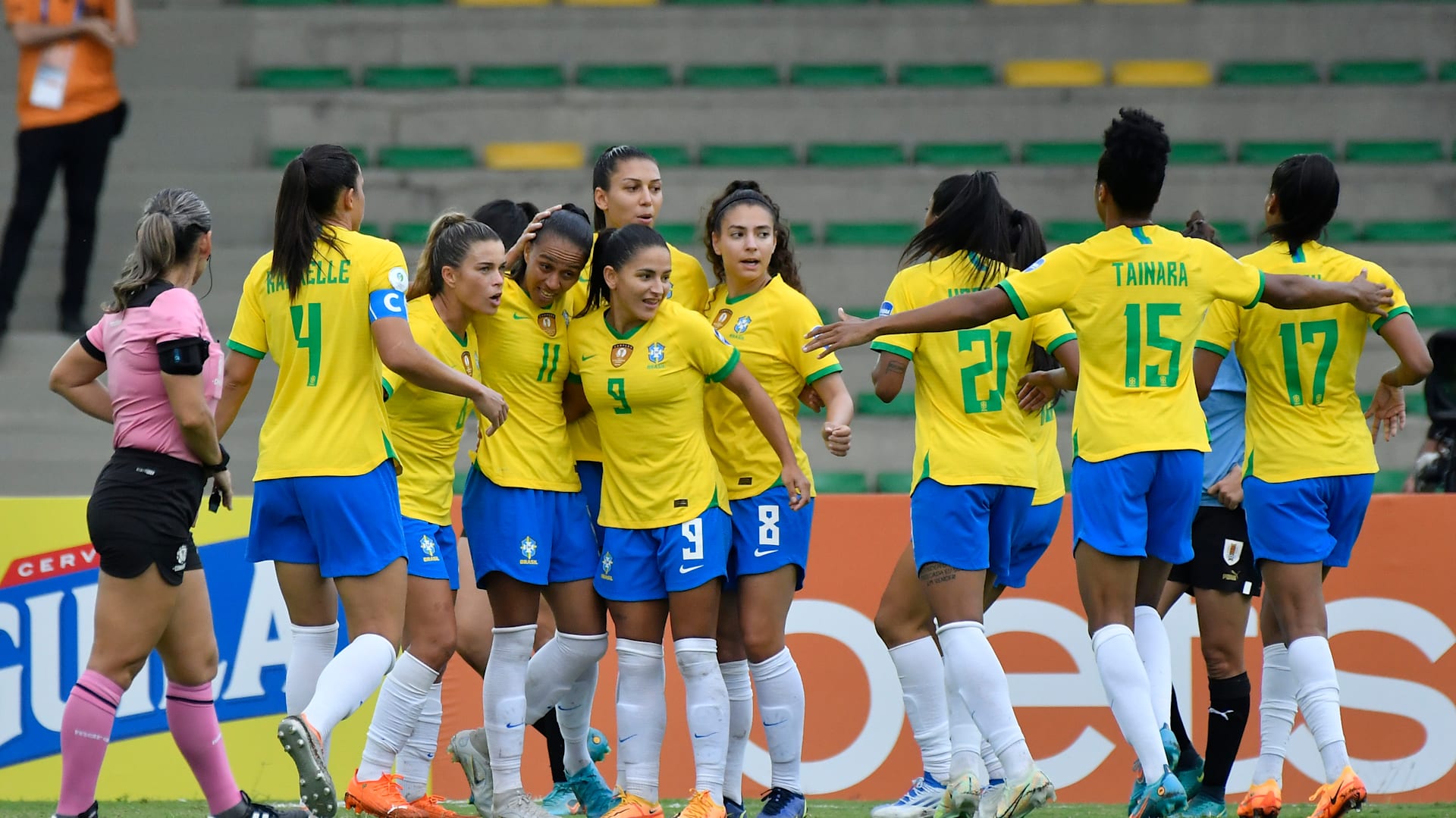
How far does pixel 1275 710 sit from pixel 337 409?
330 cm

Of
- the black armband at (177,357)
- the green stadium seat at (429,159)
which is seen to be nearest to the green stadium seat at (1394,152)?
the green stadium seat at (429,159)

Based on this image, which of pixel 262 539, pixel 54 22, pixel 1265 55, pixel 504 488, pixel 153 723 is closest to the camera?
pixel 262 539

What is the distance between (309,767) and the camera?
4059 millimetres

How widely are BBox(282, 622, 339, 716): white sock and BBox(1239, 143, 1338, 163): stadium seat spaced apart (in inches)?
337

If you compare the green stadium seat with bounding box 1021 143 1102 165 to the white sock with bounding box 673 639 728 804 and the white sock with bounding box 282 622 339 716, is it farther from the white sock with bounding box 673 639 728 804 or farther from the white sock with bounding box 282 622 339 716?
the white sock with bounding box 282 622 339 716

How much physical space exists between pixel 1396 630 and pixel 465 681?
389 cm

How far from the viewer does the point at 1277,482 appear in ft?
16.4

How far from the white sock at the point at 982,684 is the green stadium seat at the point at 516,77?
8032mm

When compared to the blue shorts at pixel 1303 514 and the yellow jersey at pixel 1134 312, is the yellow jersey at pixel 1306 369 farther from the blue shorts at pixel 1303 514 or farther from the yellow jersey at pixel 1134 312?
the yellow jersey at pixel 1134 312

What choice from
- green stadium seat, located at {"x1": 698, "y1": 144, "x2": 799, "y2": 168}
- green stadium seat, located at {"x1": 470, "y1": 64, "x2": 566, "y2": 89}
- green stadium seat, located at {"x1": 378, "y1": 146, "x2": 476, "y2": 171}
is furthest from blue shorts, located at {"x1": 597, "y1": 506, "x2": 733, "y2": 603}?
green stadium seat, located at {"x1": 470, "y1": 64, "x2": 566, "y2": 89}

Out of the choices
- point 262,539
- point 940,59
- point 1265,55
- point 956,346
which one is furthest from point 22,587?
point 1265,55

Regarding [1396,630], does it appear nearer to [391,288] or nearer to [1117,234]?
[1117,234]

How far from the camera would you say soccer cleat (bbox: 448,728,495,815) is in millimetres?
5236

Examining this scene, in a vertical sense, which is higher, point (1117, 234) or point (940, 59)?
point (940, 59)
